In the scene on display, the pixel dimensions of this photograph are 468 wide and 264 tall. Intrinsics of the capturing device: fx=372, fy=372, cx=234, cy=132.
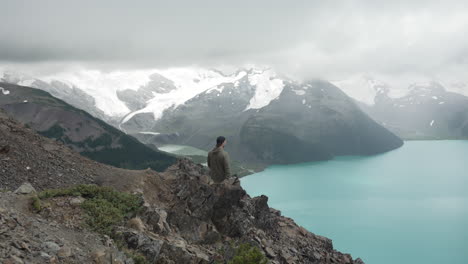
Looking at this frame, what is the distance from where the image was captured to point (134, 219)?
14.7m

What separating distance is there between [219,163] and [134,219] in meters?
4.62

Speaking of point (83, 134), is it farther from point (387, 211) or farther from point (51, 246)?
point (51, 246)

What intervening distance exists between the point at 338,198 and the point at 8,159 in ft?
398

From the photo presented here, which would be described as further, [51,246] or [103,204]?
[103,204]

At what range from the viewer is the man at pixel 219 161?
16391 mm

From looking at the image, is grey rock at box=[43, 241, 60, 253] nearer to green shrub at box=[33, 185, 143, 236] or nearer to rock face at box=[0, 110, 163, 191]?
green shrub at box=[33, 185, 143, 236]

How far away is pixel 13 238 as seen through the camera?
9992 millimetres

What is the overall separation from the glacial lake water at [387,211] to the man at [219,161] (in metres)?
64.5

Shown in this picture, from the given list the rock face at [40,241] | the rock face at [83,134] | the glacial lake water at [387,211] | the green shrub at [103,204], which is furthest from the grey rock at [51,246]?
the rock face at [83,134]

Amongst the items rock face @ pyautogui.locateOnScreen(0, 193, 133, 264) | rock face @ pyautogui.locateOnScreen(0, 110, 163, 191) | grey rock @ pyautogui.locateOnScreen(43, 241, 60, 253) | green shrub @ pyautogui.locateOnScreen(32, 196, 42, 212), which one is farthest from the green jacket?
grey rock @ pyautogui.locateOnScreen(43, 241, 60, 253)

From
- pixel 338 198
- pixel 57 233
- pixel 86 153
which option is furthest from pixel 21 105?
pixel 57 233

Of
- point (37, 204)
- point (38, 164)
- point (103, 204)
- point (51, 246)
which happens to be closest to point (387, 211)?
point (38, 164)

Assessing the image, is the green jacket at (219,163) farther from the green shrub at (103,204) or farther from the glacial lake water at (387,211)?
the glacial lake water at (387,211)

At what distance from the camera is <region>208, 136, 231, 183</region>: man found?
53.8ft
